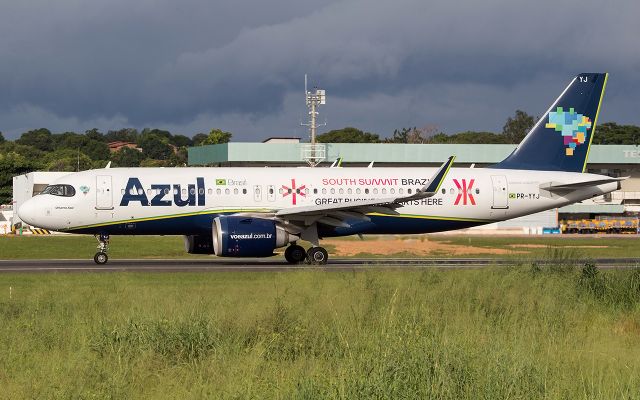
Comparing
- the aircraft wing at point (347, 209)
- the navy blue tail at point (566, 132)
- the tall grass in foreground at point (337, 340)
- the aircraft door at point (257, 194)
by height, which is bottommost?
the tall grass in foreground at point (337, 340)

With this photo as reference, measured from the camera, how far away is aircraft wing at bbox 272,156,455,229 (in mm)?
35344

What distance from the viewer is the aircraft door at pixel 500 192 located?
4100cm

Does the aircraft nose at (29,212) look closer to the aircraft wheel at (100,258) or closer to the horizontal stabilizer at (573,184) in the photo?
the aircraft wheel at (100,258)

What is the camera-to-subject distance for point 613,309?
68.1 feet

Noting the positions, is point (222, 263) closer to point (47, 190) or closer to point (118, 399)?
point (47, 190)

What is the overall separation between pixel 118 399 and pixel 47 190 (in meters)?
27.2

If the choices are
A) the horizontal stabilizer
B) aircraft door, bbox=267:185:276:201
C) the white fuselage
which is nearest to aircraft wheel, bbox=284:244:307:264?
the white fuselage

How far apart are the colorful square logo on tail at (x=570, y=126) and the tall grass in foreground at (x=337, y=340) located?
68.1ft

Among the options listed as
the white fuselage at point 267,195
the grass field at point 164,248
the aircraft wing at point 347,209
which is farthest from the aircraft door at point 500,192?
the aircraft wing at point 347,209

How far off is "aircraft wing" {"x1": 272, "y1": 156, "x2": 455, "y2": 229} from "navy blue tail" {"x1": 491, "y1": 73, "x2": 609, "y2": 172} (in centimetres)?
806

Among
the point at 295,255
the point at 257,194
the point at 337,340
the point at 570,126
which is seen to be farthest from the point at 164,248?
the point at 337,340

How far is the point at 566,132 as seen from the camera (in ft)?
143

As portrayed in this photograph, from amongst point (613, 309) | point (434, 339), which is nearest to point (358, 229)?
point (613, 309)

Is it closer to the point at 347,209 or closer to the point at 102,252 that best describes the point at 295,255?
the point at 347,209
